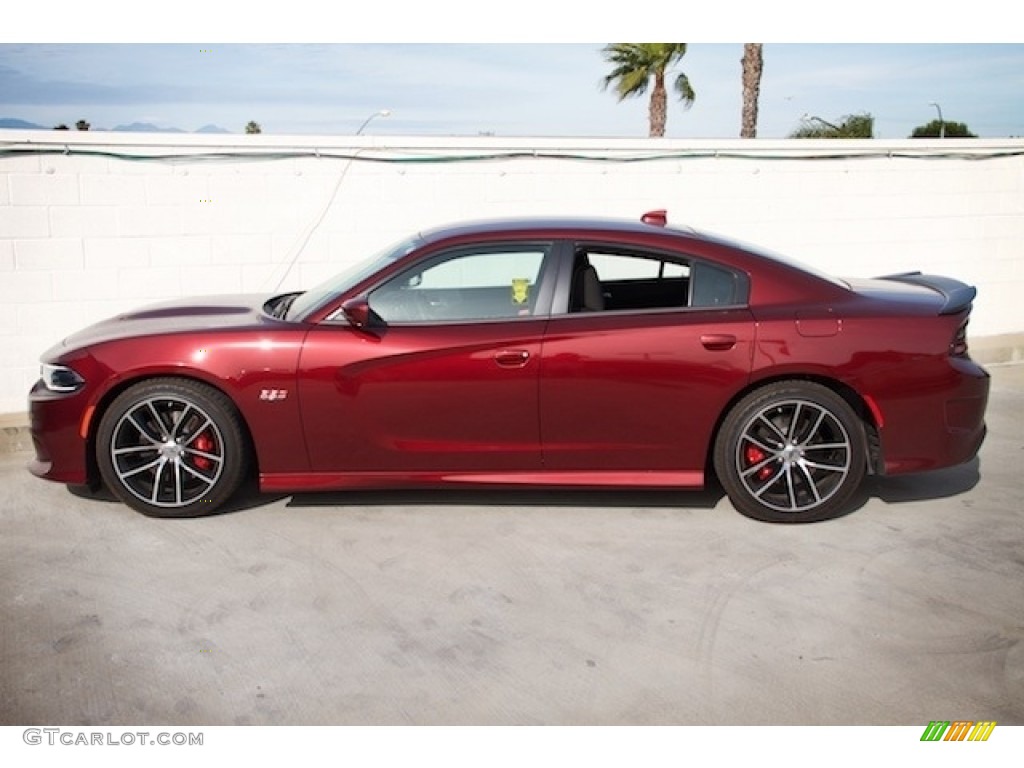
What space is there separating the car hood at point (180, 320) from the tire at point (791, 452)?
243 cm


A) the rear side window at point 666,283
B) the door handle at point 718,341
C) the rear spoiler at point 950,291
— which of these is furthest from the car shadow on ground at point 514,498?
the rear spoiler at point 950,291

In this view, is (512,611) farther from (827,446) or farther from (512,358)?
(827,446)

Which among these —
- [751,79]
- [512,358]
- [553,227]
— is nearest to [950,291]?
[553,227]

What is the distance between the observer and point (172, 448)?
535 cm

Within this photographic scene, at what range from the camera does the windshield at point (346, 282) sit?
5.48 metres

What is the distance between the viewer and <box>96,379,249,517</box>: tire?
5309mm

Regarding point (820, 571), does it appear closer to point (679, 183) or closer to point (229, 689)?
point (229, 689)

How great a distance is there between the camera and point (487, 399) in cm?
521

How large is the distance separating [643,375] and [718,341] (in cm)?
41

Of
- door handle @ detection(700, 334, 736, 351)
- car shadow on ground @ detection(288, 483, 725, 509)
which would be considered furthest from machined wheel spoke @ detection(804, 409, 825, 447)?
car shadow on ground @ detection(288, 483, 725, 509)

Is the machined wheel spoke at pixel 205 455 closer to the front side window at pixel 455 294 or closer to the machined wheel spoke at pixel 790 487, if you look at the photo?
the front side window at pixel 455 294

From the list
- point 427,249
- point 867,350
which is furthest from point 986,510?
point 427,249
